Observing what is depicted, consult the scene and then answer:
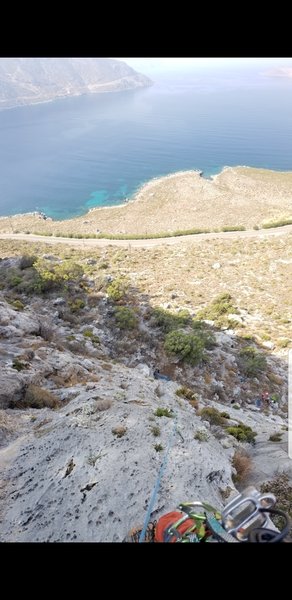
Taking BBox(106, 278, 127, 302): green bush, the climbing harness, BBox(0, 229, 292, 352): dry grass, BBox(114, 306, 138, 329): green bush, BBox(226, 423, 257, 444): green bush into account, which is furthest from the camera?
BBox(0, 229, 292, 352): dry grass

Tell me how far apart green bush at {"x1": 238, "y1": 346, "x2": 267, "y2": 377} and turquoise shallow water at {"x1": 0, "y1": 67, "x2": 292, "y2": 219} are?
62.7 m

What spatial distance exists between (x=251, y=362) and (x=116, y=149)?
117 meters

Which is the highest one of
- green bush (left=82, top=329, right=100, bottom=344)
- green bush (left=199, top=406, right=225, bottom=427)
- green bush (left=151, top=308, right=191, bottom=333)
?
green bush (left=199, top=406, right=225, bottom=427)

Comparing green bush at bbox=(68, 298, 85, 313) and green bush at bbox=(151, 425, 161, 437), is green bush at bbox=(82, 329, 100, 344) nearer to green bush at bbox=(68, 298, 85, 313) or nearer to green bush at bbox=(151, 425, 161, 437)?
green bush at bbox=(68, 298, 85, 313)

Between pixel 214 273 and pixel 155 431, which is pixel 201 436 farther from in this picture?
pixel 214 273

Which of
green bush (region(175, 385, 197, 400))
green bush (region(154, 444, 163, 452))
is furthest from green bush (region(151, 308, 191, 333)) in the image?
green bush (region(154, 444, 163, 452))

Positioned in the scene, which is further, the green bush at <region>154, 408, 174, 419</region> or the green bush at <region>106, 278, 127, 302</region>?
the green bush at <region>106, 278, 127, 302</region>

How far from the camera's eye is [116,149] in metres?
123

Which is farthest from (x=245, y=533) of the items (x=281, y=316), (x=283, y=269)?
(x=283, y=269)

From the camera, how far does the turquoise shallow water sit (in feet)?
294

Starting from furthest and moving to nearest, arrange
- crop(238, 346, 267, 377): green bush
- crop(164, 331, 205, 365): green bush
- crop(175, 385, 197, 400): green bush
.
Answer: crop(238, 346, 267, 377): green bush → crop(164, 331, 205, 365): green bush → crop(175, 385, 197, 400): green bush

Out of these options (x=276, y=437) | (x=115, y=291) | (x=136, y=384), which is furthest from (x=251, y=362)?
(x=115, y=291)
